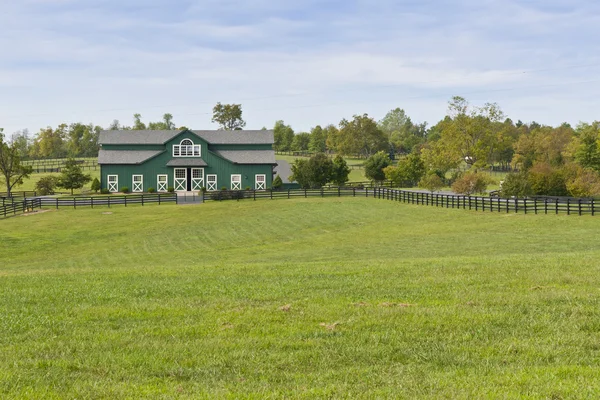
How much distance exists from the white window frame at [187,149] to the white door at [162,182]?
3122 mm

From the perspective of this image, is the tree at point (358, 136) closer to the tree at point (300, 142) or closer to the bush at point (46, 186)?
the tree at point (300, 142)

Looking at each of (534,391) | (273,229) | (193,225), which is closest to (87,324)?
(534,391)

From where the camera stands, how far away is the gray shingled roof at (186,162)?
7031cm

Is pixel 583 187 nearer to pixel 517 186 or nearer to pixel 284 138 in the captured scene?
pixel 517 186

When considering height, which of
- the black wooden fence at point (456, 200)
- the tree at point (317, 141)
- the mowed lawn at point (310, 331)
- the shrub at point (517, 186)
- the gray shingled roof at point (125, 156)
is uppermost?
the tree at point (317, 141)

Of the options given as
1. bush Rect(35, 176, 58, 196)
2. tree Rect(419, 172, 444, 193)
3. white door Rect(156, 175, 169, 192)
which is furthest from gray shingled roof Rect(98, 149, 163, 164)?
tree Rect(419, 172, 444, 193)

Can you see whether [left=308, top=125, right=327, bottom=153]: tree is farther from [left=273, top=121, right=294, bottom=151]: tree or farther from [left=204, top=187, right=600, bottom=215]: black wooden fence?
[left=204, top=187, right=600, bottom=215]: black wooden fence

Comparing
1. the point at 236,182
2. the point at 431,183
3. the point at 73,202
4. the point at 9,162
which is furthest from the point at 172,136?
the point at 431,183

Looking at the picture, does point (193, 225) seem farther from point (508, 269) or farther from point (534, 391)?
point (534, 391)

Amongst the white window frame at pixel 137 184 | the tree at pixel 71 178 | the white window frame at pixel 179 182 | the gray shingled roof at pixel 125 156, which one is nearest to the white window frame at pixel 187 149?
the white window frame at pixel 179 182

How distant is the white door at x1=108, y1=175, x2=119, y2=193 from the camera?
70812 millimetres

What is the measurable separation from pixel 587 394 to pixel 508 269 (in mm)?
8959

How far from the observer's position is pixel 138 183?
7100 cm

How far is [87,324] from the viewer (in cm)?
993
